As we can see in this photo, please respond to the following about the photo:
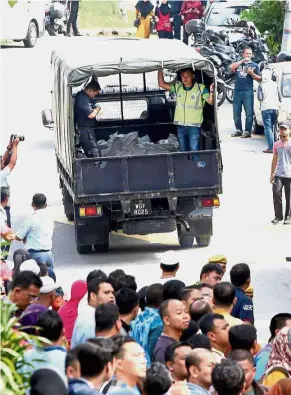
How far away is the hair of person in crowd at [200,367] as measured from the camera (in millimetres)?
8180

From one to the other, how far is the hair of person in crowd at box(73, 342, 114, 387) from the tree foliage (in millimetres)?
24886

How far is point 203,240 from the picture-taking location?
17422 millimetres

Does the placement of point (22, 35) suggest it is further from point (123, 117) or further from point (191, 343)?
point (191, 343)

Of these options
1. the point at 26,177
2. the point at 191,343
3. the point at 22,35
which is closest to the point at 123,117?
the point at 26,177

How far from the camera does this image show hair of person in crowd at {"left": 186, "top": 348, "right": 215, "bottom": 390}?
26.8 feet

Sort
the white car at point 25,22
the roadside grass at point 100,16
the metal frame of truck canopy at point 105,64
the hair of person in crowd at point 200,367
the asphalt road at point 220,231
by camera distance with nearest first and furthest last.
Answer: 1. the hair of person in crowd at point 200,367
2. the asphalt road at point 220,231
3. the metal frame of truck canopy at point 105,64
4. the white car at point 25,22
5. the roadside grass at point 100,16

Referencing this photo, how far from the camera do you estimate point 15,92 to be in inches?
1248

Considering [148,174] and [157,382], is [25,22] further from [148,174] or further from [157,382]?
[157,382]

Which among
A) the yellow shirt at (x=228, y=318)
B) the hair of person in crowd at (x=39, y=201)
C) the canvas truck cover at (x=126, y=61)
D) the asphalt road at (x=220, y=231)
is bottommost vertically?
the asphalt road at (x=220, y=231)

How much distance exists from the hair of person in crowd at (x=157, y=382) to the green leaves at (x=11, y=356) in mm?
749

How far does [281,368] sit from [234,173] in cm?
1423

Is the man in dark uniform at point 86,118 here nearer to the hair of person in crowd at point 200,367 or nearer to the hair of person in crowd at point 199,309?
the hair of person in crowd at point 199,309

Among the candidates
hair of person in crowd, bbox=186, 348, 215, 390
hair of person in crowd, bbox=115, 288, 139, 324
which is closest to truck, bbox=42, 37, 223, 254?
hair of person in crowd, bbox=115, 288, 139, 324

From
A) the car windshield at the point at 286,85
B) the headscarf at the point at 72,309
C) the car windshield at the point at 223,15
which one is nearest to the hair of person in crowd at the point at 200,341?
the headscarf at the point at 72,309
